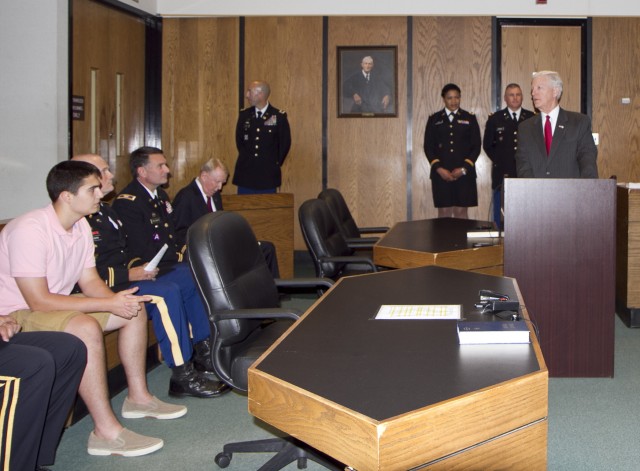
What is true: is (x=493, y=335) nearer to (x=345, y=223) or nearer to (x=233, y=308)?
(x=233, y=308)

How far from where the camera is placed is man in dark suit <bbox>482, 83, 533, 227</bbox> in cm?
747

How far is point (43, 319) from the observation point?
291 centimetres

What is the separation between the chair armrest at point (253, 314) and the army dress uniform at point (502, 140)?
525 centimetres

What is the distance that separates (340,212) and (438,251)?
1.43 metres

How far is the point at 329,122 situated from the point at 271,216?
214cm

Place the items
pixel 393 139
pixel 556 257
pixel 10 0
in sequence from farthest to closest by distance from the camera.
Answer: pixel 393 139 < pixel 10 0 < pixel 556 257

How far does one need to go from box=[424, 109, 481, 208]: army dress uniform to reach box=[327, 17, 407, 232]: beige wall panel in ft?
1.69

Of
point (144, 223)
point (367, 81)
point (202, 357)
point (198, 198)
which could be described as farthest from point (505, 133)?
point (202, 357)

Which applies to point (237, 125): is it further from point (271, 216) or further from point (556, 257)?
point (556, 257)

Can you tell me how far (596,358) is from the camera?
13.1 feet

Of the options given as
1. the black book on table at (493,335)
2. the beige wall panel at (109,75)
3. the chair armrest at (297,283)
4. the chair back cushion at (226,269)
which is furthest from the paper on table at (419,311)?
the beige wall panel at (109,75)

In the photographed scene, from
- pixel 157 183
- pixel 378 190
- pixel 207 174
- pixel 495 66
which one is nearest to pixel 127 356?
pixel 157 183

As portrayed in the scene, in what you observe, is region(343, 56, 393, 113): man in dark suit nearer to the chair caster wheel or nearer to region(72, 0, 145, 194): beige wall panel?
region(72, 0, 145, 194): beige wall panel

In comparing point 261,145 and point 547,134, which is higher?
point 261,145
